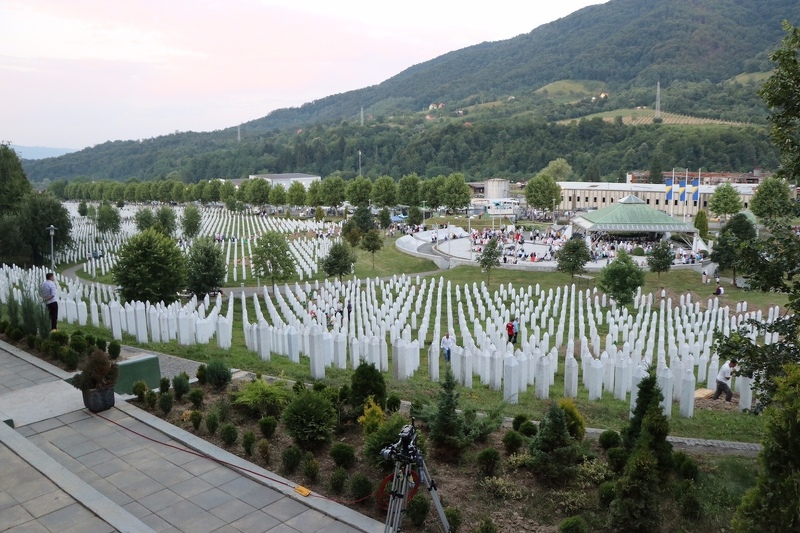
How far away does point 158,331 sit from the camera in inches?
657

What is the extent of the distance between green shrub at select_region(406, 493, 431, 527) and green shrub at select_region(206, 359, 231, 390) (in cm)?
562

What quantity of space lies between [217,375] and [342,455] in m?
4.13

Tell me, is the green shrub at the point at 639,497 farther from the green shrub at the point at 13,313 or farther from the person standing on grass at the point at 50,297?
the green shrub at the point at 13,313

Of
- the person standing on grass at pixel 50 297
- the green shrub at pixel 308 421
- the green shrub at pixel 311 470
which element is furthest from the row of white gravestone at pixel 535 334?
the green shrub at pixel 311 470

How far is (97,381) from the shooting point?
32.0ft

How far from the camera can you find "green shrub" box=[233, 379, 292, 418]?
31.2ft

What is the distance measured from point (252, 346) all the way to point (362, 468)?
9.04 m

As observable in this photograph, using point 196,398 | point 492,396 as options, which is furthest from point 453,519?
point 492,396

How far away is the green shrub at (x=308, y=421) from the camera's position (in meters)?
8.24

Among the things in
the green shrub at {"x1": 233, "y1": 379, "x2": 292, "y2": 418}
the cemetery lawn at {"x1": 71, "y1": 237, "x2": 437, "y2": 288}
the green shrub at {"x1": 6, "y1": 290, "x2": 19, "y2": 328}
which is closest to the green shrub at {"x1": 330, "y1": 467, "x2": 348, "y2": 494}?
the green shrub at {"x1": 233, "y1": 379, "x2": 292, "y2": 418}

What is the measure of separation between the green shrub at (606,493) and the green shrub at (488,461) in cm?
131

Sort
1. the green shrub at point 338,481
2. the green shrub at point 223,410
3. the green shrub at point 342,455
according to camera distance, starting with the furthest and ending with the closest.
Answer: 1. the green shrub at point 223,410
2. the green shrub at point 342,455
3. the green shrub at point 338,481

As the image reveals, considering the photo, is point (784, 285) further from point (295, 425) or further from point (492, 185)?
point (492, 185)

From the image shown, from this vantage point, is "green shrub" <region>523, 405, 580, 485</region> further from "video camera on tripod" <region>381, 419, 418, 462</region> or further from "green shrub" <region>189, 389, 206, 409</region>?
"green shrub" <region>189, 389, 206, 409</region>
